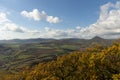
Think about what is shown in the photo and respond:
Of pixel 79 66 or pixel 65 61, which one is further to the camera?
pixel 65 61

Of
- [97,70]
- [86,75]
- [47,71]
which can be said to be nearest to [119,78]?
[97,70]

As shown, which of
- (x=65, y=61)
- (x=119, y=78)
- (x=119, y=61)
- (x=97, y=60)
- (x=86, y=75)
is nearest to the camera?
(x=119, y=78)

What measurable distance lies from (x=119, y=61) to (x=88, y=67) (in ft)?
37.2

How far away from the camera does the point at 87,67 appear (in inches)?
2741

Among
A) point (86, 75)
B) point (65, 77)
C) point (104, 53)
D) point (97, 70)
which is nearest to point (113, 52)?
point (104, 53)

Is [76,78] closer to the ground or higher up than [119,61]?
closer to the ground

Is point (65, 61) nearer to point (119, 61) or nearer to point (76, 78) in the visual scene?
point (76, 78)

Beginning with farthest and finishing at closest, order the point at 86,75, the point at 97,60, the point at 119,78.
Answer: the point at 86,75, the point at 97,60, the point at 119,78

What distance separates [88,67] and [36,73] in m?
18.5

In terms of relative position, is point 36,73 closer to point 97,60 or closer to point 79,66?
point 79,66

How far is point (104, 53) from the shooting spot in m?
63.5

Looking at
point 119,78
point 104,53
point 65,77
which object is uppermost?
point 104,53

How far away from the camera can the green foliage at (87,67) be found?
2430 inches

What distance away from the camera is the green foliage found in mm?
61719
